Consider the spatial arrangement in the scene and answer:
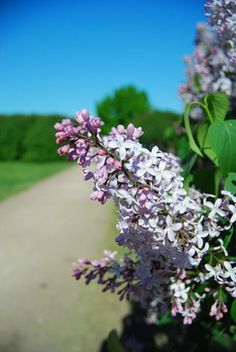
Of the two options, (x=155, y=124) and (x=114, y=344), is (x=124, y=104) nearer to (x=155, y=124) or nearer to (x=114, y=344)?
(x=155, y=124)

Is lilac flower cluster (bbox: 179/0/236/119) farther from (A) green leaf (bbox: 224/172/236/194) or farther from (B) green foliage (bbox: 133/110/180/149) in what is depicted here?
(B) green foliage (bbox: 133/110/180/149)

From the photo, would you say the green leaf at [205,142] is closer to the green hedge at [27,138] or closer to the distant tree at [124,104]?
the green hedge at [27,138]

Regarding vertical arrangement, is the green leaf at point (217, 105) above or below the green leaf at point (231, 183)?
above

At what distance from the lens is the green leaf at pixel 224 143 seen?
144 cm

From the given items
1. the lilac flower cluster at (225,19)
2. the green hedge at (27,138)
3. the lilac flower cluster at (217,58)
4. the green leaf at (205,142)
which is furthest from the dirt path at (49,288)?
the green hedge at (27,138)

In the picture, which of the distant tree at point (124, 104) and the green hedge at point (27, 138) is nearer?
the green hedge at point (27, 138)

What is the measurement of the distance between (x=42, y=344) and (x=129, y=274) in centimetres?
199

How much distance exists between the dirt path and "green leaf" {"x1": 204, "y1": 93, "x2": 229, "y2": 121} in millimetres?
2459

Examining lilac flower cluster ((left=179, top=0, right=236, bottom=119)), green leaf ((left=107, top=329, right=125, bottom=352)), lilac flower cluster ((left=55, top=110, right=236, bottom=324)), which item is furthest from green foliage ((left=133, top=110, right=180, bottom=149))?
lilac flower cluster ((left=55, top=110, right=236, bottom=324))

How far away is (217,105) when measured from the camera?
A: 1.65 metres

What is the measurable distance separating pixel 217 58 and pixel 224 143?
1.35 meters

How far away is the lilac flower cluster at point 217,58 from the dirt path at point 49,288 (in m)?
2.09

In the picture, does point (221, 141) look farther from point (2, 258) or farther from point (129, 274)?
point (2, 258)

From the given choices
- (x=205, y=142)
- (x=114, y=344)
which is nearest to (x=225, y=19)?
(x=205, y=142)
